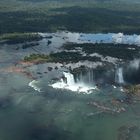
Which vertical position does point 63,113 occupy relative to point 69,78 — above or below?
below

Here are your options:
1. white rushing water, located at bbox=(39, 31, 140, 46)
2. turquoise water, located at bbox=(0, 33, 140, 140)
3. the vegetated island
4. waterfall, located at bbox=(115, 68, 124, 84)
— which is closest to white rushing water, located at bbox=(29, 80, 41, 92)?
turquoise water, located at bbox=(0, 33, 140, 140)

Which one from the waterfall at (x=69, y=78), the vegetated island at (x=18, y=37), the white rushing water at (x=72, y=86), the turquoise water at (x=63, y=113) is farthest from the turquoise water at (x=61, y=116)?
the vegetated island at (x=18, y=37)

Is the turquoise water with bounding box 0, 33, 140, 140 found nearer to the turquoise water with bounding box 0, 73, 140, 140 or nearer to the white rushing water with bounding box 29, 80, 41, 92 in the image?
the turquoise water with bounding box 0, 73, 140, 140

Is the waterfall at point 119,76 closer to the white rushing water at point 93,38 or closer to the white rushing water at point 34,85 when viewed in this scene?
the white rushing water at point 34,85

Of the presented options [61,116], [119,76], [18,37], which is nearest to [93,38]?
[18,37]

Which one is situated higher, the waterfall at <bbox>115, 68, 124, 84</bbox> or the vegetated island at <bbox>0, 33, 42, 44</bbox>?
the vegetated island at <bbox>0, 33, 42, 44</bbox>

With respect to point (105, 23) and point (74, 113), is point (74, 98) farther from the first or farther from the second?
point (105, 23)

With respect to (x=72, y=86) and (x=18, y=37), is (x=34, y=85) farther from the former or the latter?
(x=18, y=37)

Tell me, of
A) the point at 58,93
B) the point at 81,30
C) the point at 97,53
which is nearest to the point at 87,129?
the point at 58,93

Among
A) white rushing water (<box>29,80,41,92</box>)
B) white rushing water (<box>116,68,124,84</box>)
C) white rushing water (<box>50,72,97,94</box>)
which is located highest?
white rushing water (<box>29,80,41,92</box>)
